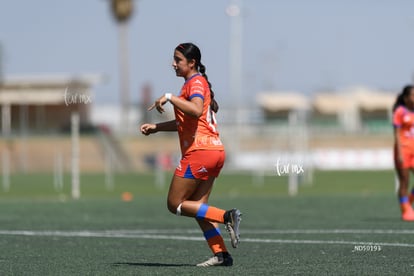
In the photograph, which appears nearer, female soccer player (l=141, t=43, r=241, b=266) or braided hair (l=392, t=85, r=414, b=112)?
female soccer player (l=141, t=43, r=241, b=266)

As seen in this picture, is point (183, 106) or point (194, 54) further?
point (194, 54)

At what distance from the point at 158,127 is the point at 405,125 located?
807 centimetres

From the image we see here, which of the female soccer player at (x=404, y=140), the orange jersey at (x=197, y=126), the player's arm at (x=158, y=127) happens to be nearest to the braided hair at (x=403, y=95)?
the female soccer player at (x=404, y=140)

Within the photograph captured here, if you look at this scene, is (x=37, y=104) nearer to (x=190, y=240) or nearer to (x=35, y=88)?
(x=35, y=88)

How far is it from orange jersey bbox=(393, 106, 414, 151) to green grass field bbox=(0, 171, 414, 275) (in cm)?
129

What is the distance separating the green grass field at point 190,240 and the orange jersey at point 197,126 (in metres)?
1.20

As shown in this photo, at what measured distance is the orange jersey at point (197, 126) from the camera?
1090 cm

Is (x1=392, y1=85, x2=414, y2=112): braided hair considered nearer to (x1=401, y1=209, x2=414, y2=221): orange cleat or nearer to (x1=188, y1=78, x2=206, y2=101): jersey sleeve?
(x1=401, y1=209, x2=414, y2=221): orange cleat

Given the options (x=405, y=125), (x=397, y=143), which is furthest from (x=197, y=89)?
(x=405, y=125)

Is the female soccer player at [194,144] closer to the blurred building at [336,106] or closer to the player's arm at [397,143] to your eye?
the player's arm at [397,143]

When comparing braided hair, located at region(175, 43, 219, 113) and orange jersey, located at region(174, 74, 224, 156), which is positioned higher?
braided hair, located at region(175, 43, 219, 113)

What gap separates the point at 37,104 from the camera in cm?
7525

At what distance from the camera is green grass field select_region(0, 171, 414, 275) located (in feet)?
36.4

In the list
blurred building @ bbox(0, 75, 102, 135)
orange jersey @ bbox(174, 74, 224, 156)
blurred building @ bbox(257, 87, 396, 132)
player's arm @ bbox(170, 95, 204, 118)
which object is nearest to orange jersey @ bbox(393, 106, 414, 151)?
orange jersey @ bbox(174, 74, 224, 156)
